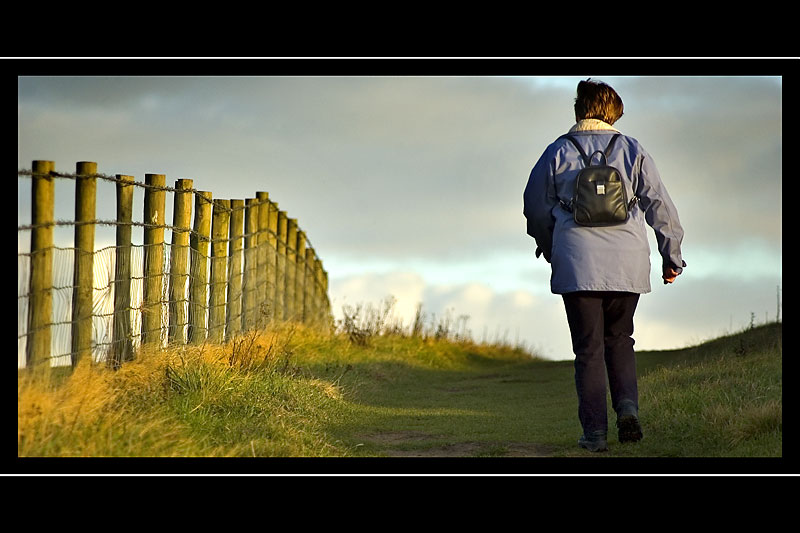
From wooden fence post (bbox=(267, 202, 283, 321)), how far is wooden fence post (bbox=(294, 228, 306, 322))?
5.69ft

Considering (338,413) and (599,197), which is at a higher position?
(599,197)

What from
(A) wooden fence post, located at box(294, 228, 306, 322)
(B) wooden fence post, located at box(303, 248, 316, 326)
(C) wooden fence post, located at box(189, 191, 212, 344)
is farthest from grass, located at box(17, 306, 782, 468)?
(B) wooden fence post, located at box(303, 248, 316, 326)

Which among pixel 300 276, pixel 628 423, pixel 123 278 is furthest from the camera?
pixel 300 276

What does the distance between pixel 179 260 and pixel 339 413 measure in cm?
226

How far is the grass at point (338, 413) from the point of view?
546 centimetres

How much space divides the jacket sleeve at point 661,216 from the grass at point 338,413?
1239 millimetres

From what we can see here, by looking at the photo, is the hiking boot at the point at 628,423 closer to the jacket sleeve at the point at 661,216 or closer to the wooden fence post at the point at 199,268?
the jacket sleeve at the point at 661,216

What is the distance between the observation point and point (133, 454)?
517cm

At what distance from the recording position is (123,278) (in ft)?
25.7

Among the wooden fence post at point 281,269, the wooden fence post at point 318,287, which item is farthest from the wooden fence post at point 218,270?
the wooden fence post at point 318,287

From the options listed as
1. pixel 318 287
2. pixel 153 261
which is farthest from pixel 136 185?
pixel 318 287

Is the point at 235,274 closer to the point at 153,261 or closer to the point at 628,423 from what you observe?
the point at 153,261
